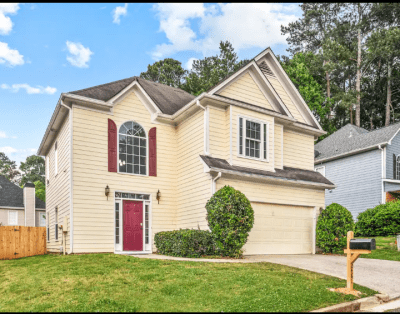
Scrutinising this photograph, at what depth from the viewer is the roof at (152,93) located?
48.1ft

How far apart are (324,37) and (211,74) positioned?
13.7 m

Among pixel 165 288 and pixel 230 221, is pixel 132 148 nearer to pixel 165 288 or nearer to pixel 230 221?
pixel 230 221

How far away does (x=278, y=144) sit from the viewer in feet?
54.9

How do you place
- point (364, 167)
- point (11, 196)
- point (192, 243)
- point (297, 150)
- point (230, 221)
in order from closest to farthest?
1. point (230, 221)
2. point (192, 243)
3. point (297, 150)
4. point (364, 167)
5. point (11, 196)

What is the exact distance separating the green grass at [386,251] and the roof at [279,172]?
3360mm

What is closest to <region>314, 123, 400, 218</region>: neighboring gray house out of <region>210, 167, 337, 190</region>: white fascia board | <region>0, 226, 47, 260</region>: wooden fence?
<region>210, 167, 337, 190</region>: white fascia board

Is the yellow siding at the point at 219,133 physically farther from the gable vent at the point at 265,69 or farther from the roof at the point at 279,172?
the gable vent at the point at 265,69

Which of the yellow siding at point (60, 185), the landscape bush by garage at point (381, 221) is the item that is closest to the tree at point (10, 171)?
the yellow siding at point (60, 185)

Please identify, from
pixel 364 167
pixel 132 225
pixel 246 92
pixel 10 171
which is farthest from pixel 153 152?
pixel 10 171

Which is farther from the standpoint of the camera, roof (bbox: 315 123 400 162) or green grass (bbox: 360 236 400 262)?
roof (bbox: 315 123 400 162)

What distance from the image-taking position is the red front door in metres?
14.4

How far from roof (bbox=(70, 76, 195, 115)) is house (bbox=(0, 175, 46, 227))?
1577 centimetres

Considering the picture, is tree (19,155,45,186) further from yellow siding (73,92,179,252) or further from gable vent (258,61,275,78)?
gable vent (258,61,275,78)

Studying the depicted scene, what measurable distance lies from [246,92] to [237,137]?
2.22m
